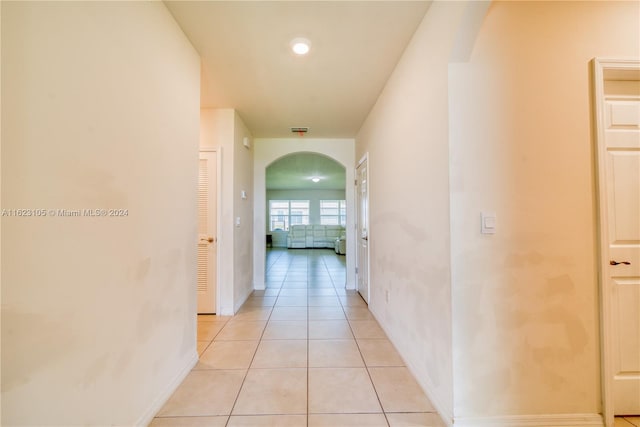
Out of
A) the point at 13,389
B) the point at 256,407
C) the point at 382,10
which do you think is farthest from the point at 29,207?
the point at 382,10

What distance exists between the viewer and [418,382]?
1.91 m

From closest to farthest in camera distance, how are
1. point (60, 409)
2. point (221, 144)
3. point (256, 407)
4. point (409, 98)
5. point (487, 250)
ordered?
1. point (60, 409)
2. point (487, 250)
3. point (256, 407)
4. point (409, 98)
5. point (221, 144)

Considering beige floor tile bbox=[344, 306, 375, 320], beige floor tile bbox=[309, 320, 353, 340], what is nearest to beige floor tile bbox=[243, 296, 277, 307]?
beige floor tile bbox=[309, 320, 353, 340]

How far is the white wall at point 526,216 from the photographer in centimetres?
147

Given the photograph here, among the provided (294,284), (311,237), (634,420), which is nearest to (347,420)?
(634,420)

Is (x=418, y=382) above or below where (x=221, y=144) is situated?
below

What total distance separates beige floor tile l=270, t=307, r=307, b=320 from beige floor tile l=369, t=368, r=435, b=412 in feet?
4.37

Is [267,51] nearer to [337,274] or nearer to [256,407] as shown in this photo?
[256,407]

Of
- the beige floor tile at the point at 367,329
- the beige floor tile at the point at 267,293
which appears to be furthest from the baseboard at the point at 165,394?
the beige floor tile at the point at 267,293

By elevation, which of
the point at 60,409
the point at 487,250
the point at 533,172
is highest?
the point at 533,172

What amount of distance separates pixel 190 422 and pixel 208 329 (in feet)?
4.70

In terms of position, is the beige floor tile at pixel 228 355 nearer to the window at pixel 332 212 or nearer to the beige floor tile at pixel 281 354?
the beige floor tile at pixel 281 354

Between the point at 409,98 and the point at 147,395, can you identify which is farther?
the point at 409,98

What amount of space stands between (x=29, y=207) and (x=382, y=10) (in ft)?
6.84
